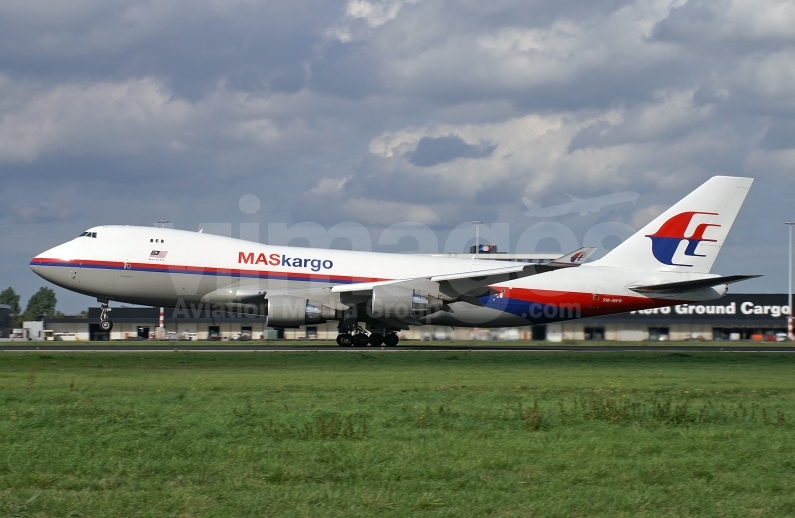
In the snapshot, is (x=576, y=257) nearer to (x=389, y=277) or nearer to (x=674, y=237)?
(x=674, y=237)

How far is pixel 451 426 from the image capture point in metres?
13.4

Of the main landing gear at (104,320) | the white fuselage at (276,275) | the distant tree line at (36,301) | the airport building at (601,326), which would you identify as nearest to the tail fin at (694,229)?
the white fuselage at (276,275)

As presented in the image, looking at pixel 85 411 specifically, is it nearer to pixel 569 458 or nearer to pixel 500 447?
pixel 500 447

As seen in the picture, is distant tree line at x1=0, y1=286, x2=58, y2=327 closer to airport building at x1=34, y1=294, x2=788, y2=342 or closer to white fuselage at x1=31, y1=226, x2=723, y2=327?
airport building at x1=34, y1=294, x2=788, y2=342

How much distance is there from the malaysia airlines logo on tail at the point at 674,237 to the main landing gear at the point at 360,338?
13360 mm

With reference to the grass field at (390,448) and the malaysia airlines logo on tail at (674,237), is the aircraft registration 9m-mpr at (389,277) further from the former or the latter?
the grass field at (390,448)

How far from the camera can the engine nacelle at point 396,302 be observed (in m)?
37.4

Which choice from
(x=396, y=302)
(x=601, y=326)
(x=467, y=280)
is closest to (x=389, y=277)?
(x=396, y=302)

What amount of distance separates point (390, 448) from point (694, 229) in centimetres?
3338

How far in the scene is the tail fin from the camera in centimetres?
4147

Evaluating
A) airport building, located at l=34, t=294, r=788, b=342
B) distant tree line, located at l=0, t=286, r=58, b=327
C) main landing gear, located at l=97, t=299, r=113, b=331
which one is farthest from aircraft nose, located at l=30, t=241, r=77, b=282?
distant tree line, located at l=0, t=286, r=58, b=327

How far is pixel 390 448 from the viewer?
1142cm

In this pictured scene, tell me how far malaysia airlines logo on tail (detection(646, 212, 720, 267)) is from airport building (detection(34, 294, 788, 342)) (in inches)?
845

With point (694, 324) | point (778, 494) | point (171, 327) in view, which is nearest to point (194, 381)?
point (778, 494)
